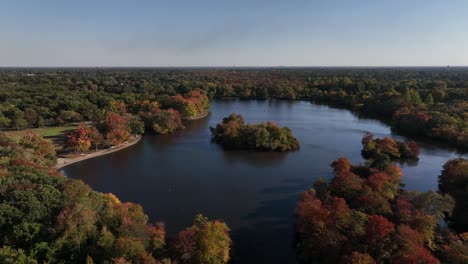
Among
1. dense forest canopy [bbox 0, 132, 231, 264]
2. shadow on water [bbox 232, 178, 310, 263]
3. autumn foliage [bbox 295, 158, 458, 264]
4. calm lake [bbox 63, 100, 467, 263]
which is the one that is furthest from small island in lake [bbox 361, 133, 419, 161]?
A: dense forest canopy [bbox 0, 132, 231, 264]

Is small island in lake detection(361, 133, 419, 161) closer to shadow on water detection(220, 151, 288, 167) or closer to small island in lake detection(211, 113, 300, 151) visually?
small island in lake detection(211, 113, 300, 151)

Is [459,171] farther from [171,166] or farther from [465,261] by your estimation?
[171,166]

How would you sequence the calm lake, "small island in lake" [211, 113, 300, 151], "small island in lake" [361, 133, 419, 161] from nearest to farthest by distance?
the calm lake < "small island in lake" [361, 133, 419, 161] < "small island in lake" [211, 113, 300, 151]

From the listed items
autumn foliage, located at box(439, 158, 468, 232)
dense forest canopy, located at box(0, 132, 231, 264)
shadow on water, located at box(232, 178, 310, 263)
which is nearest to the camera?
dense forest canopy, located at box(0, 132, 231, 264)

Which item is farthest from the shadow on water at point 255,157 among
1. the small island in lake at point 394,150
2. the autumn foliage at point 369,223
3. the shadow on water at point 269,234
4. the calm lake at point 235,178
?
the autumn foliage at point 369,223

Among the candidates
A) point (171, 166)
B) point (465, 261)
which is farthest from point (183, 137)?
point (465, 261)
